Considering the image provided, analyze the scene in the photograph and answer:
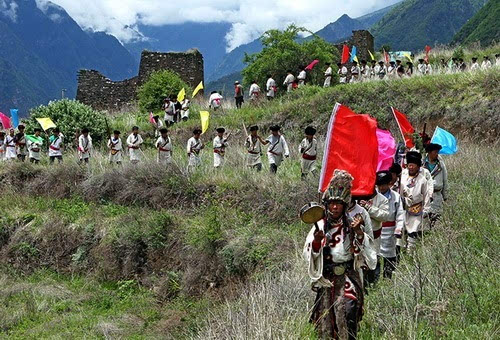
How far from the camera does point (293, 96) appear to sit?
2162 centimetres

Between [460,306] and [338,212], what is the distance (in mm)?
1274

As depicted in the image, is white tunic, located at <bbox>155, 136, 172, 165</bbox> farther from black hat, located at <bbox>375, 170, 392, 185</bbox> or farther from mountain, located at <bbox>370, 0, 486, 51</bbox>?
mountain, located at <bbox>370, 0, 486, 51</bbox>

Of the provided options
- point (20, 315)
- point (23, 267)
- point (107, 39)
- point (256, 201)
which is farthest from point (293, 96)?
point (107, 39)

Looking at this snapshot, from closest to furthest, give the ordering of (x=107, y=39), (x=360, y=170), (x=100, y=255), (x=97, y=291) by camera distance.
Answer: (x=360, y=170), (x=97, y=291), (x=100, y=255), (x=107, y=39)

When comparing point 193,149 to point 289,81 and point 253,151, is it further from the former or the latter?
point 289,81

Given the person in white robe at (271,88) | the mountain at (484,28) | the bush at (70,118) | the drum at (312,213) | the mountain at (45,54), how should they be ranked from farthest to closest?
1. the mountain at (45,54)
2. the mountain at (484,28)
3. the person in white robe at (271,88)
4. the bush at (70,118)
5. the drum at (312,213)

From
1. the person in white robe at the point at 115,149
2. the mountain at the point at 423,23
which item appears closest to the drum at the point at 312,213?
the person in white robe at the point at 115,149

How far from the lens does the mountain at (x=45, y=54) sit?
110625 mm

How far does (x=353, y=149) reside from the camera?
599 centimetres

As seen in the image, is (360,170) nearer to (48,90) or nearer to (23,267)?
(23,267)

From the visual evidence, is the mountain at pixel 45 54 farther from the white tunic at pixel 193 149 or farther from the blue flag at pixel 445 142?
the blue flag at pixel 445 142

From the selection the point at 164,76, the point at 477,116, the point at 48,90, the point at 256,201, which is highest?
the point at 48,90

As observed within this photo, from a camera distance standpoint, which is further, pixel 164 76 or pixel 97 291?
pixel 164 76

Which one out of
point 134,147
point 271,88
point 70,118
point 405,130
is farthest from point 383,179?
point 70,118
